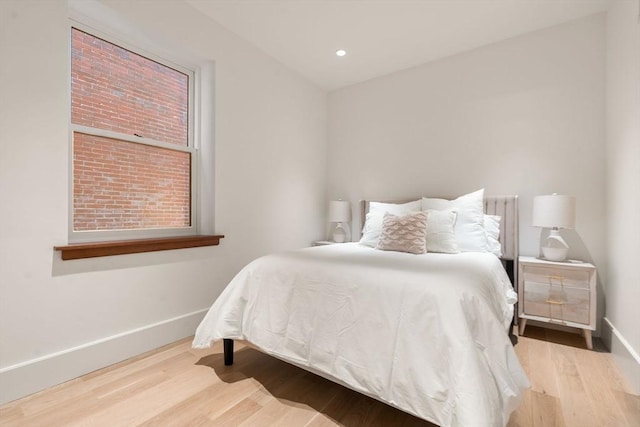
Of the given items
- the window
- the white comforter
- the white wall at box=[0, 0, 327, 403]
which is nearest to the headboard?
the white comforter

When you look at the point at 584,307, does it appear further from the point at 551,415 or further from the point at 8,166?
the point at 8,166

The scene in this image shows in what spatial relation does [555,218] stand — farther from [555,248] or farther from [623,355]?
[623,355]

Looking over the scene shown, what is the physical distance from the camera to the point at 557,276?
7.68 feet

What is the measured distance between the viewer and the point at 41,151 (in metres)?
1.73

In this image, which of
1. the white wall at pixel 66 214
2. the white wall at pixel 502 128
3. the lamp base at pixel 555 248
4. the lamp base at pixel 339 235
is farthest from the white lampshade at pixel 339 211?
the lamp base at pixel 555 248

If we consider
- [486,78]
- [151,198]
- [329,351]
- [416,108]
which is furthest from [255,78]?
[329,351]

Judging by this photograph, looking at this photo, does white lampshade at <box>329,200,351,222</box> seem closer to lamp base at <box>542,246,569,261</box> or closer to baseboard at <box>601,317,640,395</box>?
lamp base at <box>542,246,569,261</box>

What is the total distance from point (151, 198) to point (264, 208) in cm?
109

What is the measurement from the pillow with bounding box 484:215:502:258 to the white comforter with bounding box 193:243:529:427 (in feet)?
2.27

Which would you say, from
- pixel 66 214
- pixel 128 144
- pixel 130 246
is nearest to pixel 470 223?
pixel 130 246

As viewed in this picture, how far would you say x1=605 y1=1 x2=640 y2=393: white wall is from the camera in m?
1.80

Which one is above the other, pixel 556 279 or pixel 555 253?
pixel 555 253

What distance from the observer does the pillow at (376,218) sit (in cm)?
278

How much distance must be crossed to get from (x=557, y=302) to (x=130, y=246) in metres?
3.21
